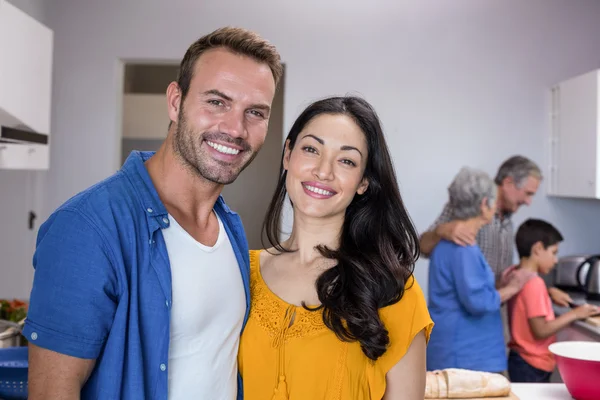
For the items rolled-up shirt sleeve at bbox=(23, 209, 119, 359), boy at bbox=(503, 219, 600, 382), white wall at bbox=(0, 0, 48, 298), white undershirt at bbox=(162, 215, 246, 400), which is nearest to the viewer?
rolled-up shirt sleeve at bbox=(23, 209, 119, 359)

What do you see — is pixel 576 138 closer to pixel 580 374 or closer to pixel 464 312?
pixel 464 312

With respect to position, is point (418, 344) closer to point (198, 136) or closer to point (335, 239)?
point (335, 239)

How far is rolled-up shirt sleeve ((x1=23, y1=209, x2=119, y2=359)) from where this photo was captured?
Result: 110 cm

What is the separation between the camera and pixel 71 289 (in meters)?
1.10

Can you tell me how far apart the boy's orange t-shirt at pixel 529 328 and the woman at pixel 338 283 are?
1.62 meters

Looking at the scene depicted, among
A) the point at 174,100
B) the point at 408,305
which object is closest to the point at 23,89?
the point at 174,100

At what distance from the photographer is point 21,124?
8.54 feet

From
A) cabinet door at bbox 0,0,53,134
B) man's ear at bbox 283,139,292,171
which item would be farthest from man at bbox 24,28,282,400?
cabinet door at bbox 0,0,53,134

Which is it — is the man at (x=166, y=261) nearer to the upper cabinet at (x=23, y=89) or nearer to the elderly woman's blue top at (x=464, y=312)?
the upper cabinet at (x=23, y=89)

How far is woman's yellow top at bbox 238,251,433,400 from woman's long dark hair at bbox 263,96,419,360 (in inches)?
1.1

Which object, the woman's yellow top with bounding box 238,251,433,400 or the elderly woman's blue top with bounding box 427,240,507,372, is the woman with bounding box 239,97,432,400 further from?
the elderly woman's blue top with bounding box 427,240,507,372

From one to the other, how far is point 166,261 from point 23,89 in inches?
64.4

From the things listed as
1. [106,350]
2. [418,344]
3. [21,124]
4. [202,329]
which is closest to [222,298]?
[202,329]

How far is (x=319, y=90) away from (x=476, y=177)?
1.49 meters
